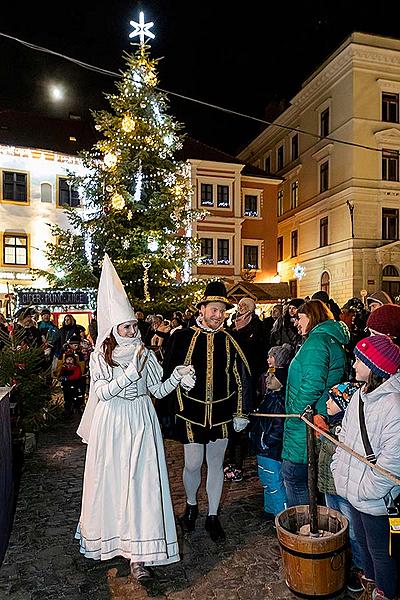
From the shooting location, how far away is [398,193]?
108ft

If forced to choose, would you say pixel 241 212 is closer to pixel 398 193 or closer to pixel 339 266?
pixel 339 266

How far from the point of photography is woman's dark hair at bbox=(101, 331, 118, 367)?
4.38 meters

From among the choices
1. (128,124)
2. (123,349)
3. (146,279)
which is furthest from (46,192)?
(123,349)

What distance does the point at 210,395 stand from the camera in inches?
201

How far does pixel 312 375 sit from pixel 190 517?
6.48 ft

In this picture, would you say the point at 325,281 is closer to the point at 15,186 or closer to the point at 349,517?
the point at 15,186

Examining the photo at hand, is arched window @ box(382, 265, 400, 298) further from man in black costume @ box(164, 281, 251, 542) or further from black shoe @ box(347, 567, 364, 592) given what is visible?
black shoe @ box(347, 567, 364, 592)

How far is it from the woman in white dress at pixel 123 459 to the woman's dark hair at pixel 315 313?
57.7 inches

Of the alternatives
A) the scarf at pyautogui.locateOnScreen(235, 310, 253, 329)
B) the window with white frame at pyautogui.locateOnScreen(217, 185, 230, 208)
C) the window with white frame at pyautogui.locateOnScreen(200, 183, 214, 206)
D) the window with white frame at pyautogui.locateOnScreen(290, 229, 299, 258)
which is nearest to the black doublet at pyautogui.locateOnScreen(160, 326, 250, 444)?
the scarf at pyautogui.locateOnScreen(235, 310, 253, 329)

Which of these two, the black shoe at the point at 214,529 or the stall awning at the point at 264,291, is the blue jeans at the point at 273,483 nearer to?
the black shoe at the point at 214,529

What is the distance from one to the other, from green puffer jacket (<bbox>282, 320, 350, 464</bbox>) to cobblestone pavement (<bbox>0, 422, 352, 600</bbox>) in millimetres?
999

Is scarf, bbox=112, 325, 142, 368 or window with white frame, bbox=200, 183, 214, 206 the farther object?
window with white frame, bbox=200, 183, 214, 206

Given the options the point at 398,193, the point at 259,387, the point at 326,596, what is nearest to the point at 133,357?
the point at 326,596

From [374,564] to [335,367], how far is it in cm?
154
